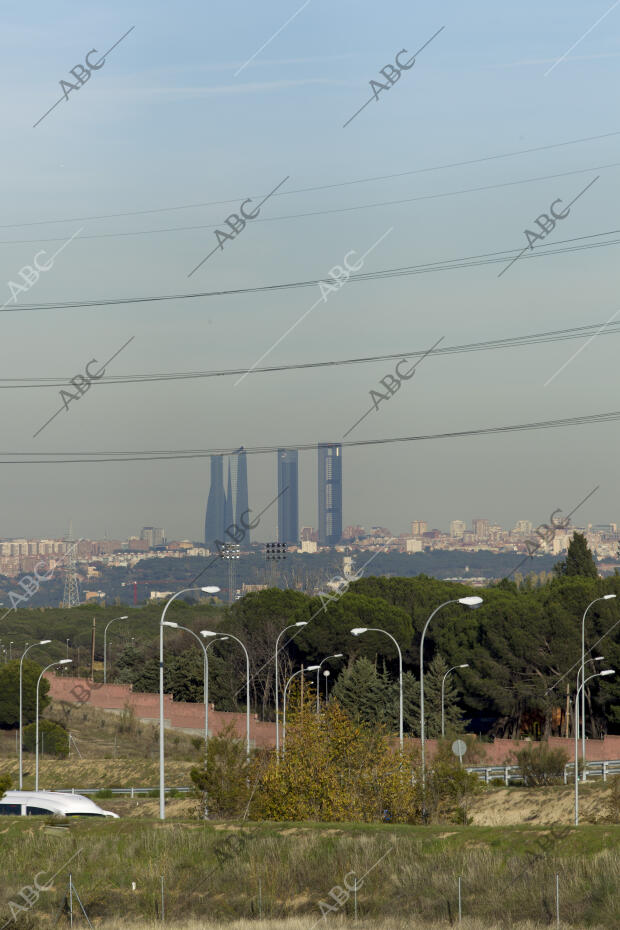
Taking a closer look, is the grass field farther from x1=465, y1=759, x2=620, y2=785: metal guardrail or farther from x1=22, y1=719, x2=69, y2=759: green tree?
x1=22, y1=719, x2=69, y2=759: green tree

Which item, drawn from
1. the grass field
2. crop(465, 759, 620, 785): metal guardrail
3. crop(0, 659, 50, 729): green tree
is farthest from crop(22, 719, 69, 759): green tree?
the grass field

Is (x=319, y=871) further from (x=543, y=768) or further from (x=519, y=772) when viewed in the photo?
(x=519, y=772)

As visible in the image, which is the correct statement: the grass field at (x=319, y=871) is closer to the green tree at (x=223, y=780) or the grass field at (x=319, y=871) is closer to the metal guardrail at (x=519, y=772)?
the green tree at (x=223, y=780)

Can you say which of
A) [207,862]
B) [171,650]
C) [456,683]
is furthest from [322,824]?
[171,650]

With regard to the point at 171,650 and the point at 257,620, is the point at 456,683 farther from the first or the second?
the point at 171,650

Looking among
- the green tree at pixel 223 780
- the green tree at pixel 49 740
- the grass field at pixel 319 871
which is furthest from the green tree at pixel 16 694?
the grass field at pixel 319 871

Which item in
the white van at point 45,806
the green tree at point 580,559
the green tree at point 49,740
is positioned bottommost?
the green tree at point 49,740
